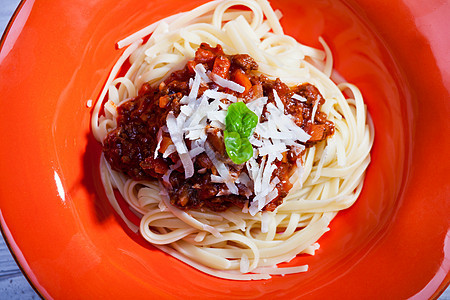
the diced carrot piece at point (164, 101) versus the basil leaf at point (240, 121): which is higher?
the diced carrot piece at point (164, 101)

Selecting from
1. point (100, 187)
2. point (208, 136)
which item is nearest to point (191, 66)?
point (208, 136)

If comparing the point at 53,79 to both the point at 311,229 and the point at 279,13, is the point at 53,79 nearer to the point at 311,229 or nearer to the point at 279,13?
the point at 279,13

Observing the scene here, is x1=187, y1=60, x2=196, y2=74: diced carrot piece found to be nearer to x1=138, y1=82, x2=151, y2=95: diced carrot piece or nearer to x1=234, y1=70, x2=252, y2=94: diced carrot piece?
x1=234, y1=70, x2=252, y2=94: diced carrot piece

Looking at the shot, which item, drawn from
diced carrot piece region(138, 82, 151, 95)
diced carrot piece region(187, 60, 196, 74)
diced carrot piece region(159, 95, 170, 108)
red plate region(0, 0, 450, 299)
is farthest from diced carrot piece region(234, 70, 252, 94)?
red plate region(0, 0, 450, 299)

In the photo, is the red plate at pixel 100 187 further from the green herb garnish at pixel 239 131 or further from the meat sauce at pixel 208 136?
the green herb garnish at pixel 239 131

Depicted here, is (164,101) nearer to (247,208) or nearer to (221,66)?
(221,66)

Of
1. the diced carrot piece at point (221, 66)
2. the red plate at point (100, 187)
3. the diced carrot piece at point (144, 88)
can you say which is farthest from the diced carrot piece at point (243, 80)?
the red plate at point (100, 187)
